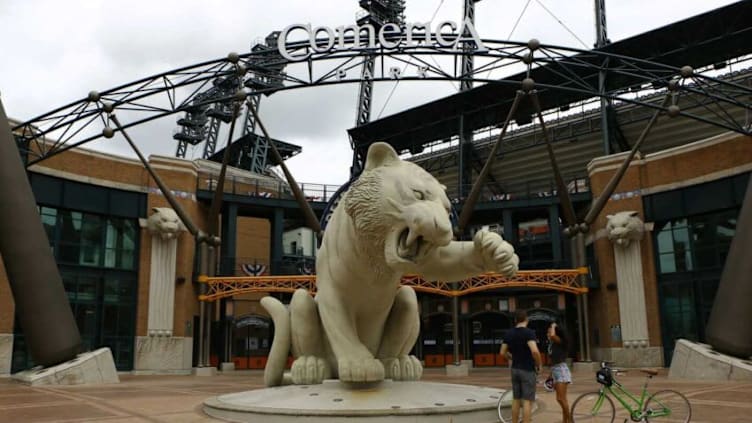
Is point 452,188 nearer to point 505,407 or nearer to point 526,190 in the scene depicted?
point 526,190

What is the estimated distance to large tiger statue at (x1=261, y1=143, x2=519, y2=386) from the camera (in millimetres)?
5520

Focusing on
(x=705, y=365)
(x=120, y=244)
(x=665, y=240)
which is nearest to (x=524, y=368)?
(x=705, y=365)

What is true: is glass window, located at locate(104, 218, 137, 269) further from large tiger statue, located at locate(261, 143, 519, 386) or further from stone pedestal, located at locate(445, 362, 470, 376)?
large tiger statue, located at locate(261, 143, 519, 386)

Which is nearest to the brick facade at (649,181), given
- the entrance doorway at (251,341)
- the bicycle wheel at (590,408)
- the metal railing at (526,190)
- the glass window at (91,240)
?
the metal railing at (526,190)

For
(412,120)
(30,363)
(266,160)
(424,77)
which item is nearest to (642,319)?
(424,77)

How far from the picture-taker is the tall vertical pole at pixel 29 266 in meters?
14.1

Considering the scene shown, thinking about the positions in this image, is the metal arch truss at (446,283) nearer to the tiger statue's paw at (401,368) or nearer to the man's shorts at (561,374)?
the tiger statue's paw at (401,368)

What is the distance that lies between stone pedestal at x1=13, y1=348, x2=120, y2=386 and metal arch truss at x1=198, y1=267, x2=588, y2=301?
7.32m

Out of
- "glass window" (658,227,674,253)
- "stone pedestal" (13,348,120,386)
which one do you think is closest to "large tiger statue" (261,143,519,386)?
"stone pedestal" (13,348,120,386)

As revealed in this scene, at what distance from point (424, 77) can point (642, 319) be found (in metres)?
13.0

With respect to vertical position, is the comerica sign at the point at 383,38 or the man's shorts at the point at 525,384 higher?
the comerica sign at the point at 383,38

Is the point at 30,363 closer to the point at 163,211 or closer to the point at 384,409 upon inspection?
the point at 163,211

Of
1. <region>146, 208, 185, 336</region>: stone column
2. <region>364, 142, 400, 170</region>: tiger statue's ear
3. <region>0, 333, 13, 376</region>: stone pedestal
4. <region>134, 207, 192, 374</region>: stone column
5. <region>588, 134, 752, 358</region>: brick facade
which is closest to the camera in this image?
<region>364, 142, 400, 170</region>: tiger statue's ear

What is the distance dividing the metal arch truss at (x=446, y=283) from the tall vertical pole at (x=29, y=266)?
8.79 meters
